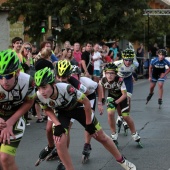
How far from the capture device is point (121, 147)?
923 centimetres

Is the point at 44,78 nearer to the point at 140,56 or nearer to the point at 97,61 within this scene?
the point at 97,61

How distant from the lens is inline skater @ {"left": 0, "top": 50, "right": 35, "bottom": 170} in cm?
546

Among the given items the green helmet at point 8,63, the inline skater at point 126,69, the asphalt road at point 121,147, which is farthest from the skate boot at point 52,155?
the green helmet at point 8,63

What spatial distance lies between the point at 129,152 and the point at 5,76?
3.93m

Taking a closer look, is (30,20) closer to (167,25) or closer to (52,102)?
(52,102)

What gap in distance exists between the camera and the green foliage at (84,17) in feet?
76.9

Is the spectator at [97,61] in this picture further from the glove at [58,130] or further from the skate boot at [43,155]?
the glove at [58,130]

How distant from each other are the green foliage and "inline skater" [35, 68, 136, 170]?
1633 centimetres

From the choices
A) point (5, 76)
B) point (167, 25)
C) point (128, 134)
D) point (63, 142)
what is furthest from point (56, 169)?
point (167, 25)

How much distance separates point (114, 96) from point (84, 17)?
1552 cm

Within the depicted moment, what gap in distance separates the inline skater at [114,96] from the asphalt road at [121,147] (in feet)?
1.03

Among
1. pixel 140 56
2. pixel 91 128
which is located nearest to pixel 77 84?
pixel 91 128

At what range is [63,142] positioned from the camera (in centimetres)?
652

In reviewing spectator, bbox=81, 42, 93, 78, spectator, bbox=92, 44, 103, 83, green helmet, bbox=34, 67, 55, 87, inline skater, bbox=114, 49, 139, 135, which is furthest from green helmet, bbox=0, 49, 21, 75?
spectator, bbox=92, 44, 103, 83
